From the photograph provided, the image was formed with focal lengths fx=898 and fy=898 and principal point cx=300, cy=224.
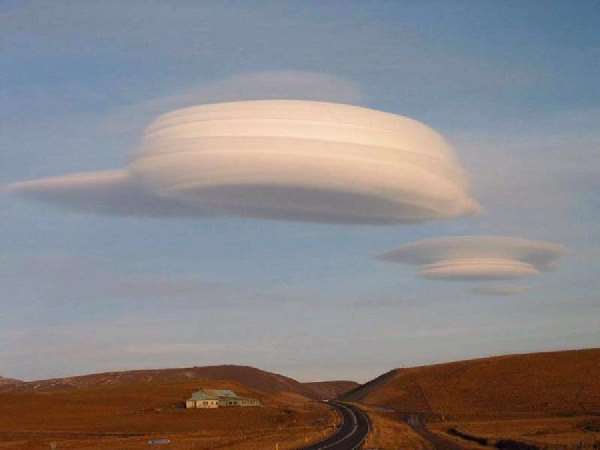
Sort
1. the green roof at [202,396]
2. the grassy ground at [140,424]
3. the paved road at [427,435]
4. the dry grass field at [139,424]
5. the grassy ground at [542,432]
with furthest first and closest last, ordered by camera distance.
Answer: the green roof at [202,396]
the dry grass field at [139,424]
the grassy ground at [140,424]
the paved road at [427,435]
the grassy ground at [542,432]

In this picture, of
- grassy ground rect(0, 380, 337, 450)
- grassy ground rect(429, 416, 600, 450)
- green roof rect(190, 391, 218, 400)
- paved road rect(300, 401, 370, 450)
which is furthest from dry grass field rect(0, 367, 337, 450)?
grassy ground rect(429, 416, 600, 450)

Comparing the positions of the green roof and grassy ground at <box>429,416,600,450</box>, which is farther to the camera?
the green roof

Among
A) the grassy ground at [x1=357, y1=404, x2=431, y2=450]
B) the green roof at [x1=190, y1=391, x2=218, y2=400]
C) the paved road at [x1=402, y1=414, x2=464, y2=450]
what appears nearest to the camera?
the grassy ground at [x1=357, y1=404, x2=431, y2=450]

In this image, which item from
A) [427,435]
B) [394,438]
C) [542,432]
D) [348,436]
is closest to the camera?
[394,438]

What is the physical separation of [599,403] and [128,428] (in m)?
98.0

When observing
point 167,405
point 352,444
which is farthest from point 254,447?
point 167,405

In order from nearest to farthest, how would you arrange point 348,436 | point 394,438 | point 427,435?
point 394,438, point 348,436, point 427,435

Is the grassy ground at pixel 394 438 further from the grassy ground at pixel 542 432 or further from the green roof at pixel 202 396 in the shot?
the green roof at pixel 202 396

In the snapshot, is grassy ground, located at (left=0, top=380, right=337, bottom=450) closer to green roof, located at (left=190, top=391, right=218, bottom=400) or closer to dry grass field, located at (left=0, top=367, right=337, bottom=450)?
dry grass field, located at (left=0, top=367, right=337, bottom=450)

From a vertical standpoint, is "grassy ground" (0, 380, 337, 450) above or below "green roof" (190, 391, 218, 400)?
below

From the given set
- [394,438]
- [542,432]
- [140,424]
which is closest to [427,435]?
[394,438]

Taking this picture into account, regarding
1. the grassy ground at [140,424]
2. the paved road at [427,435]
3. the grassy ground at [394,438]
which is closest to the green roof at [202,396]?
the grassy ground at [140,424]

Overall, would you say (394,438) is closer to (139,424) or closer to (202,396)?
(139,424)

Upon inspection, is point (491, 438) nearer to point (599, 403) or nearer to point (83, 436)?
point (83, 436)
